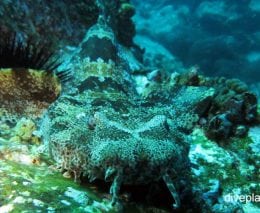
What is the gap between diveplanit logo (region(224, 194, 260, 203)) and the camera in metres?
4.49

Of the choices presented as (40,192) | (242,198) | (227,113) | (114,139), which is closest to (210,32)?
(227,113)

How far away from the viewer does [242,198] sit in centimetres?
453

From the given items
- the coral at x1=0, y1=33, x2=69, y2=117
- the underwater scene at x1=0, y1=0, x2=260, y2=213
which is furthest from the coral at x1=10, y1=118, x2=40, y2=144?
the coral at x1=0, y1=33, x2=69, y2=117

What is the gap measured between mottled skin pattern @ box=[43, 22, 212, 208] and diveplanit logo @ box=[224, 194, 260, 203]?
0.79m

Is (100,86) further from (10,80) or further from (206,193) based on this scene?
(206,193)

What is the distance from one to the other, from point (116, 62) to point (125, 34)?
15.7ft

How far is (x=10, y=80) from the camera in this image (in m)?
5.55

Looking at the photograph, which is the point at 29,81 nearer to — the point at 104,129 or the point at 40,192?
the point at 104,129

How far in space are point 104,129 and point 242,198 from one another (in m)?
2.10

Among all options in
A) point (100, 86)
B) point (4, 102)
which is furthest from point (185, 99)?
point (4, 102)

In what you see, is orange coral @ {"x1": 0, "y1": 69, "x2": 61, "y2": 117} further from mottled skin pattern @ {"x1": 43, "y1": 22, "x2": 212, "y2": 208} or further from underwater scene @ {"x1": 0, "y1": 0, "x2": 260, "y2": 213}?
mottled skin pattern @ {"x1": 43, "y1": 22, "x2": 212, "y2": 208}

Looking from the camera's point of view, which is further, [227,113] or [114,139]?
[227,113]

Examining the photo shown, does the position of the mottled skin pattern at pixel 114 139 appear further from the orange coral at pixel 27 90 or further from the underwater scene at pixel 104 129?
the orange coral at pixel 27 90

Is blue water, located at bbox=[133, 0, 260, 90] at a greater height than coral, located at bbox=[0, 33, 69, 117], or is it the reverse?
blue water, located at bbox=[133, 0, 260, 90]
